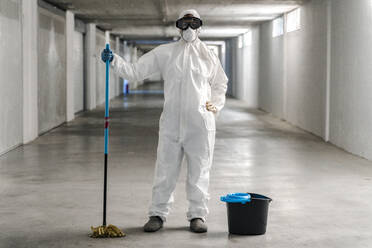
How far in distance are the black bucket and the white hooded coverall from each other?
241 mm

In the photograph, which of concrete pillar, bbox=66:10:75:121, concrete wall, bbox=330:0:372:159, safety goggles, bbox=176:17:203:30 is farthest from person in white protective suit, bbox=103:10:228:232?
concrete pillar, bbox=66:10:75:121

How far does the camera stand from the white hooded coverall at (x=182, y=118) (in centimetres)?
464

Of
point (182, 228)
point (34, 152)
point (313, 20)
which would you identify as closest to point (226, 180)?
point (182, 228)

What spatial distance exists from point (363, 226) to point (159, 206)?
164cm

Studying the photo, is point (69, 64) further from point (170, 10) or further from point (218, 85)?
point (218, 85)

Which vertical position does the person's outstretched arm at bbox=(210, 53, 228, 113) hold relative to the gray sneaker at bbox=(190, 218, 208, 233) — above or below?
above

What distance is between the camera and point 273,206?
222 inches

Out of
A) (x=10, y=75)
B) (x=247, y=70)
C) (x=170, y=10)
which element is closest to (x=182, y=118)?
(x=10, y=75)

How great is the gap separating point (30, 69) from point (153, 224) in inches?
266

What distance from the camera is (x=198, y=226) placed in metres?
4.65

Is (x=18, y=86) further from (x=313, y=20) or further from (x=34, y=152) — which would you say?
(x=313, y=20)

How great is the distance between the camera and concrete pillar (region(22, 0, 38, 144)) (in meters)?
10.3

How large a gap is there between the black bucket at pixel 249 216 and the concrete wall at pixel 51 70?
7.74m

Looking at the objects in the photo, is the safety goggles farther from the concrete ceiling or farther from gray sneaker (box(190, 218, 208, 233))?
the concrete ceiling
